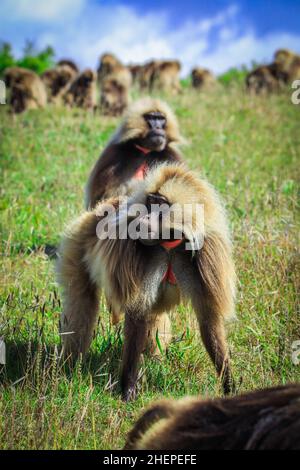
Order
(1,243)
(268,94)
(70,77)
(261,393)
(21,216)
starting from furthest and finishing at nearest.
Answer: (70,77), (268,94), (21,216), (1,243), (261,393)

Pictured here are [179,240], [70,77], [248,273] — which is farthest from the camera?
[70,77]

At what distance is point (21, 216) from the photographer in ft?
23.6

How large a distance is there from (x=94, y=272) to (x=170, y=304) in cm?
55

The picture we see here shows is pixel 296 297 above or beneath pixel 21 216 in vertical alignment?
beneath

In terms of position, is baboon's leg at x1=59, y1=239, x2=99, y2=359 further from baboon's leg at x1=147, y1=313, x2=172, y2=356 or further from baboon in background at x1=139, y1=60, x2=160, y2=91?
baboon in background at x1=139, y1=60, x2=160, y2=91

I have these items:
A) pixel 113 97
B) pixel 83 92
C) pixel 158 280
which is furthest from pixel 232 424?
pixel 83 92

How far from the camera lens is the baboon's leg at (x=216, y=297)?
3.86 metres

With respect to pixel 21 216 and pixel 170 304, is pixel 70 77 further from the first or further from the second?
pixel 170 304

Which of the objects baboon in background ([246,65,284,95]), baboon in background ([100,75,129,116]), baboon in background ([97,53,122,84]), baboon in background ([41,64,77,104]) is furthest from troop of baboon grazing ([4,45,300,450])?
baboon in background ([97,53,122,84])

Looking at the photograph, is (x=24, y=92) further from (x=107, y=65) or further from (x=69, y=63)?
(x=69, y=63)

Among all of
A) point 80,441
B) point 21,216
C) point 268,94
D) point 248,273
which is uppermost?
point 268,94

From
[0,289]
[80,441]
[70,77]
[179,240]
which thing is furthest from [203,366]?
[70,77]

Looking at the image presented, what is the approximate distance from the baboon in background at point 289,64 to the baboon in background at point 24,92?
7006 mm

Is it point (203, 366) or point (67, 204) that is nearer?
point (203, 366)
